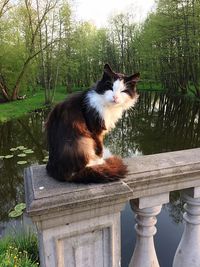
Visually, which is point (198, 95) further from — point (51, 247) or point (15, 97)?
point (51, 247)

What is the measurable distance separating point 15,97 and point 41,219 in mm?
25997

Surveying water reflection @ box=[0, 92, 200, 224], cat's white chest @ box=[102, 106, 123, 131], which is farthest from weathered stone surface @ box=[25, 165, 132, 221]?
water reflection @ box=[0, 92, 200, 224]

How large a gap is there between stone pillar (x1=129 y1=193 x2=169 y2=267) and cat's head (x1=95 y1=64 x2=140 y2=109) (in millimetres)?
678

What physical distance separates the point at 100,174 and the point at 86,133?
33 centimetres

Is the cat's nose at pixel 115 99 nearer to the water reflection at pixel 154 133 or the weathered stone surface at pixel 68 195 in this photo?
the weathered stone surface at pixel 68 195

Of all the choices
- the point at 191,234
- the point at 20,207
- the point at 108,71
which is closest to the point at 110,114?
the point at 108,71

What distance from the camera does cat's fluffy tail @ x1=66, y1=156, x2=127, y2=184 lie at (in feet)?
4.76

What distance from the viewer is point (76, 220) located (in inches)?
51.3

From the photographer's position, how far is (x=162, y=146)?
1030 centimetres

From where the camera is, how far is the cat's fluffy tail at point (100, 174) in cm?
145

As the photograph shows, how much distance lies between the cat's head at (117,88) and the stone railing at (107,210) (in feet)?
1.41

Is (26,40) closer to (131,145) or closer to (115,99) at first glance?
(131,145)

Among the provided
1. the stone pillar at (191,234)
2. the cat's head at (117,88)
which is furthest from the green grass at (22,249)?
the cat's head at (117,88)

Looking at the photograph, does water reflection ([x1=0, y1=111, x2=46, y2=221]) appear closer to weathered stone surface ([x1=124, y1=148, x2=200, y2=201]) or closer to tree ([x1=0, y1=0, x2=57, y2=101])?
weathered stone surface ([x1=124, y1=148, x2=200, y2=201])
